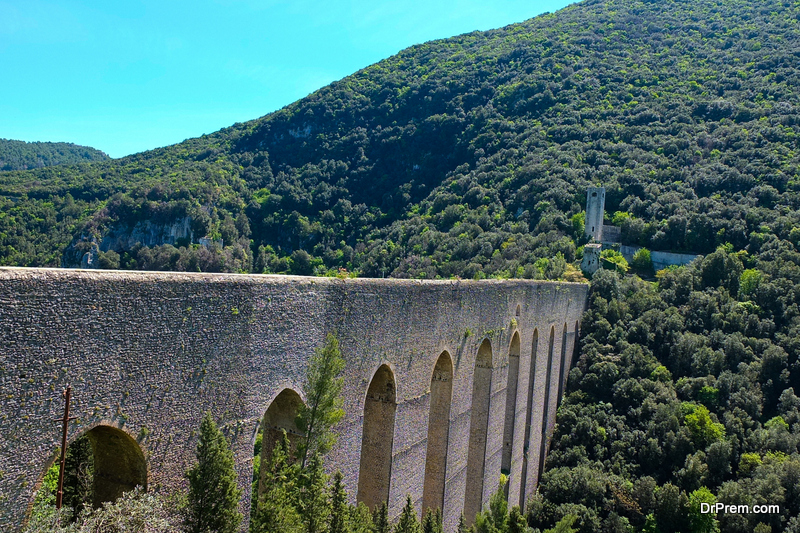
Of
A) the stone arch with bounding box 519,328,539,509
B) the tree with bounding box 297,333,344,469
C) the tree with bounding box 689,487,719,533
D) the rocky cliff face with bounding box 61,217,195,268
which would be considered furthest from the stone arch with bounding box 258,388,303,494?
the rocky cliff face with bounding box 61,217,195,268

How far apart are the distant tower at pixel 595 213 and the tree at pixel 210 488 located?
129ft

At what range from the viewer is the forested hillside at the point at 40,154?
246ft

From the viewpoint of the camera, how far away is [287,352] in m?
9.27

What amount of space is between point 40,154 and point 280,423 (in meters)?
88.5

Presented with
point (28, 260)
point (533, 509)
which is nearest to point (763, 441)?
point (533, 509)

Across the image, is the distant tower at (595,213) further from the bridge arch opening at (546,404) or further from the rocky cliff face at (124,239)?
the rocky cliff face at (124,239)

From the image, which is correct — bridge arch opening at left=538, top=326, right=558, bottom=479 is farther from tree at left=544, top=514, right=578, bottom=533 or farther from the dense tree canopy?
tree at left=544, top=514, right=578, bottom=533

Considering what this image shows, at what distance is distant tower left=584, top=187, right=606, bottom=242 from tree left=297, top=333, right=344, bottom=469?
120 feet

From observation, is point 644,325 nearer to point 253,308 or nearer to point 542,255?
point 542,255

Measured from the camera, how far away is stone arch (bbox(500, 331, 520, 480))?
1969cm

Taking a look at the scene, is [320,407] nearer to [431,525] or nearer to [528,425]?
[431,525]

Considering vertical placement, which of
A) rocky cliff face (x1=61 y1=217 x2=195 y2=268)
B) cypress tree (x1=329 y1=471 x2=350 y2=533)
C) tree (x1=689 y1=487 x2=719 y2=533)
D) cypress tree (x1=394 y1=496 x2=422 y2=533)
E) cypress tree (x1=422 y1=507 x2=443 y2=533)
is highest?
rocky cliff face (x1=61 y1=217 x2=195 y2=268)

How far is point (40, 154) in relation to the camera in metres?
81.6

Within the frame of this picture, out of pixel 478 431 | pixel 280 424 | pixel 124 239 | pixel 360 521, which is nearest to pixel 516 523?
pixel 478 431
